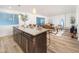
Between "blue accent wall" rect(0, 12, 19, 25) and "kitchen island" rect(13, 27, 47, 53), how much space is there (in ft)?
0.44

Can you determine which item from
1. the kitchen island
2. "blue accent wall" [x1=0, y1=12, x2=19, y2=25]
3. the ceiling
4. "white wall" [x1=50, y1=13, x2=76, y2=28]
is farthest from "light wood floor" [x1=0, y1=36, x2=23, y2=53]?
"white wall" [x1=50, y1=13, x2=76, y2=28]

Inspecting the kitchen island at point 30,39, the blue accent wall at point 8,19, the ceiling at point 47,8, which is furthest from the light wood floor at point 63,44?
the blue accent wall at point 8,19

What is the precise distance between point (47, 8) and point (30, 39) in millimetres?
680

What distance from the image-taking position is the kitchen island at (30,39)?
2.09 m

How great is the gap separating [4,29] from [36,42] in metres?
0.65

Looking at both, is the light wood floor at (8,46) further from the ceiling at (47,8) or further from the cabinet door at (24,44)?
the ceiling at (47,8)

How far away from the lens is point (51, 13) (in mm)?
2125

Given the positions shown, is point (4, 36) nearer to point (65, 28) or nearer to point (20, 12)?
point (20, 12)

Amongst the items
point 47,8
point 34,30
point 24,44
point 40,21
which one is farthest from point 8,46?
point 47,8

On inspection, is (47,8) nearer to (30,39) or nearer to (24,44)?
(30,39)

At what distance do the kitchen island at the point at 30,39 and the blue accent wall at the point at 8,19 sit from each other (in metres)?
0.13

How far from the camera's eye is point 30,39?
208 cm
